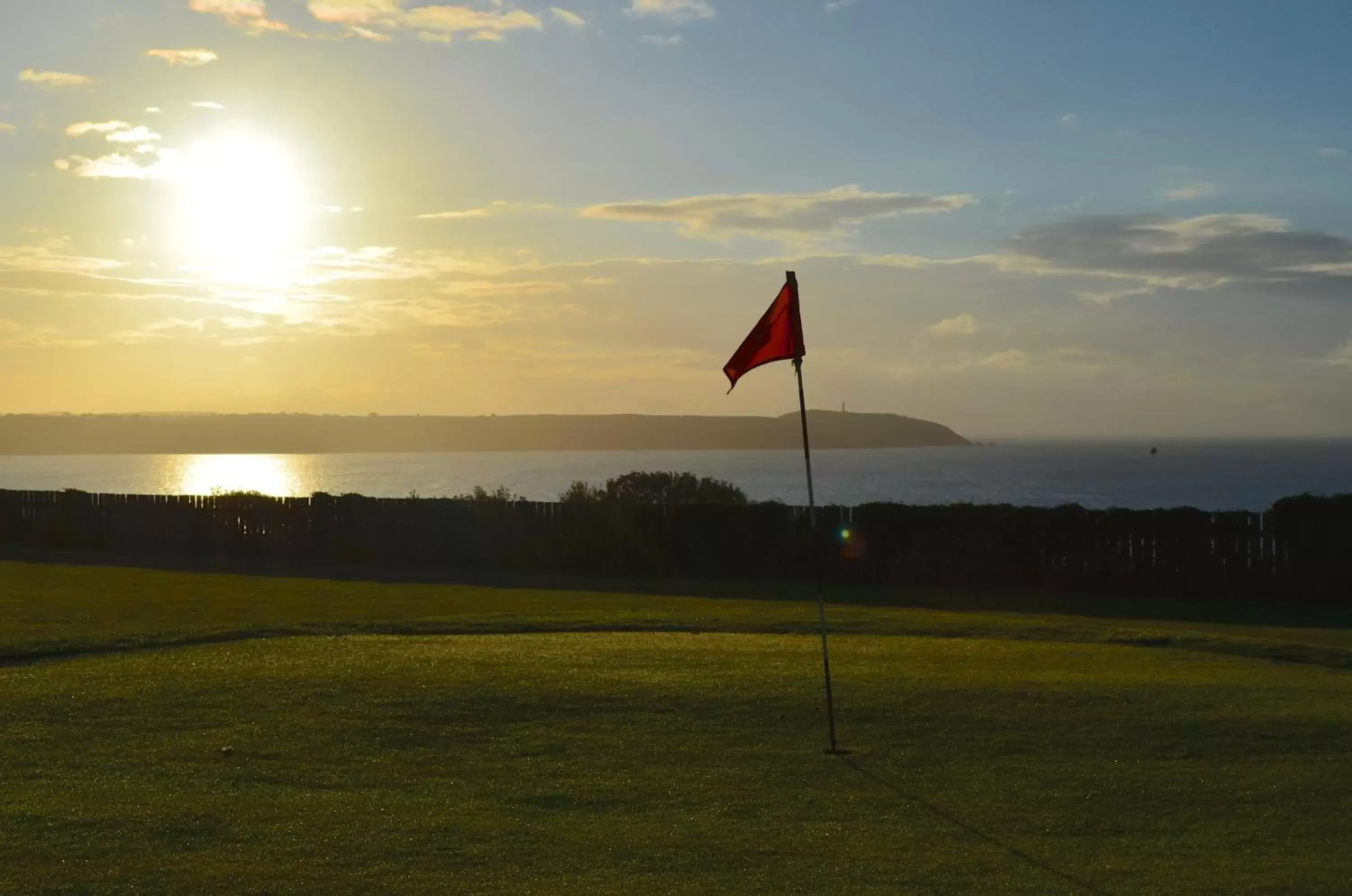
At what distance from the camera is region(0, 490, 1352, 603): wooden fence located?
26.4m

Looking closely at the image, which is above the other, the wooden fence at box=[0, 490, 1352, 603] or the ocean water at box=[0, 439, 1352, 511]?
the ocean water at box=[0, 439, 1352, 511]

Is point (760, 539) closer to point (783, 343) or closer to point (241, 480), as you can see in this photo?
point (783, 343)

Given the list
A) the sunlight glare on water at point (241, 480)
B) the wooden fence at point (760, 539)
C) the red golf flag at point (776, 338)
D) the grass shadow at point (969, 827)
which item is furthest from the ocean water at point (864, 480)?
the grass shadow at point (969, 827)

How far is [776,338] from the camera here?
10180mm

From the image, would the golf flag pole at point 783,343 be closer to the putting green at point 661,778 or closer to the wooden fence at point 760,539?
the putting green at point 661,778

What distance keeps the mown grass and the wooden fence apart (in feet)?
38.9

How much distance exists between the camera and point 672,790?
8172mm

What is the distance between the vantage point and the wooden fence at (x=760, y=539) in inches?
1040

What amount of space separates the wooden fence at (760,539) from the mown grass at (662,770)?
11848 millimetres

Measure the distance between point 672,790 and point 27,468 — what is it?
179 m

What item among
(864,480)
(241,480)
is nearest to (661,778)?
(864,480)

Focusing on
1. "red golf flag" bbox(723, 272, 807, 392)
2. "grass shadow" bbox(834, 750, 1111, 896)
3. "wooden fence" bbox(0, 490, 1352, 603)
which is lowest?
"grass shadow" bbox(834, 750, 1111, 896)

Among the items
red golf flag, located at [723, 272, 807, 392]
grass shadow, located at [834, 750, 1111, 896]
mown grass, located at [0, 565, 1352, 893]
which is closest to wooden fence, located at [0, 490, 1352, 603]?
mown grass, located at [0, 565, 1352, 893]

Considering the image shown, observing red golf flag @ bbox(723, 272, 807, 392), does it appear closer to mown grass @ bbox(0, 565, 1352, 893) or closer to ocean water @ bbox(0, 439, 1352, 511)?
mown grass @ bbox(0, 565, 1352, 893)
